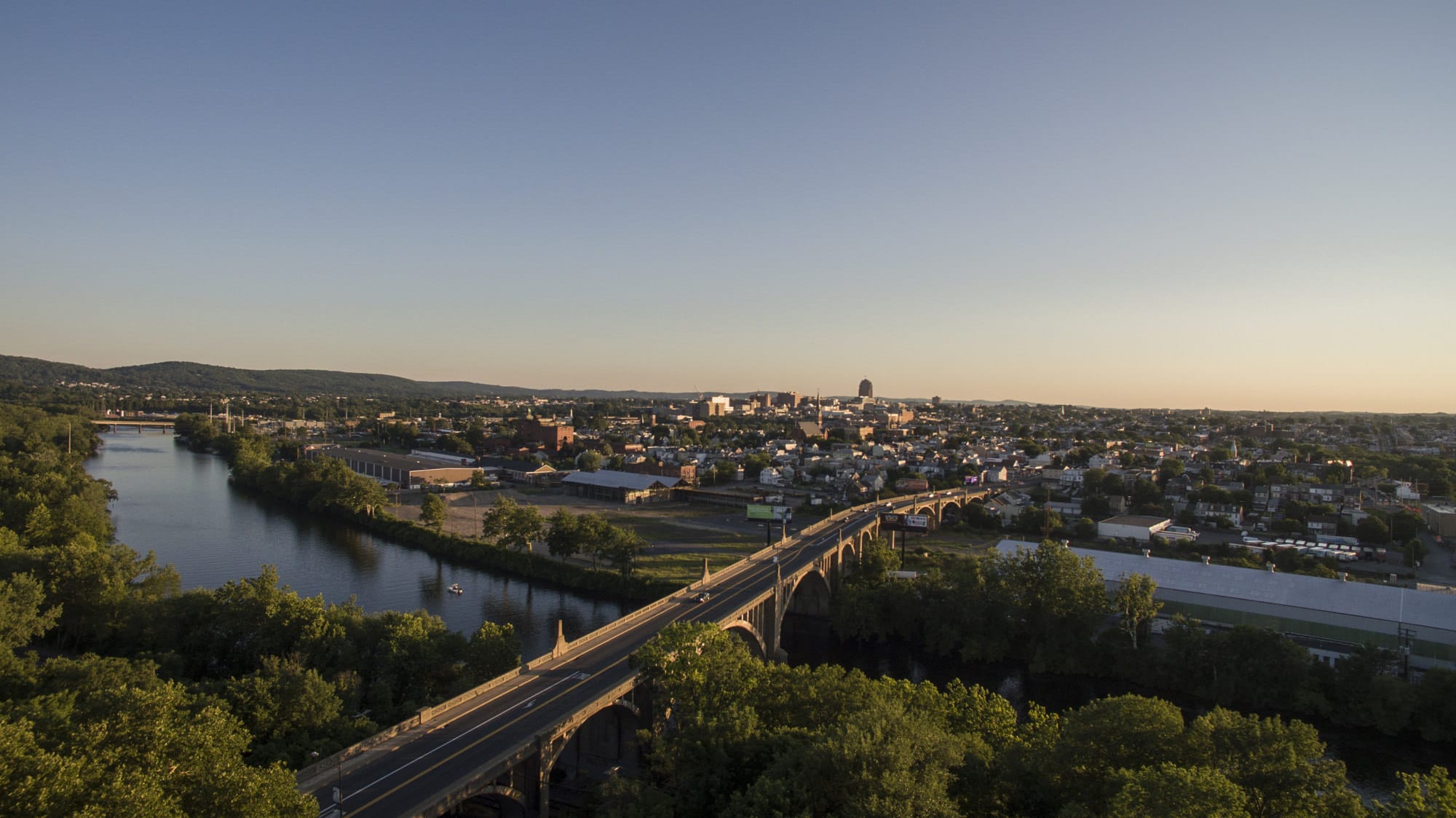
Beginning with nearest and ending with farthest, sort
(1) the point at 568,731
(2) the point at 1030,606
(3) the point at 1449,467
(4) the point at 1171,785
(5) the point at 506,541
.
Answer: (4) the point at 1171,785
(1) the point at 568,731
(2) the point at 1030,606
(5) the point at 506,541
(3) the point at 1449,467

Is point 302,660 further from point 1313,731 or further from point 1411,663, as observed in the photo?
point 1411,663

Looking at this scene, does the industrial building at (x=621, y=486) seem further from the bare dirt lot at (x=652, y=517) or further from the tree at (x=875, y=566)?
the tree at (x=875, y=566)

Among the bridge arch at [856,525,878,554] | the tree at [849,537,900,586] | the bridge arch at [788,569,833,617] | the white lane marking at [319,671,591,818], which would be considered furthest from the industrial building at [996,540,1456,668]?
the white lane marking at [319,671,591,818]

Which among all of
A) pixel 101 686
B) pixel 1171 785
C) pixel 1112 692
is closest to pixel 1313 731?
pixel 1171 785

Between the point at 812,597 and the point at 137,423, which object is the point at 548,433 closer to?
the point at 812,597

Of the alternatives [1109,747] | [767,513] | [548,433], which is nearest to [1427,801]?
[1109,747]

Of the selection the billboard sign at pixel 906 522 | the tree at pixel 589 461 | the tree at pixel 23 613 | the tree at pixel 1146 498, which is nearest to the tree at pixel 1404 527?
the tree at pixel 1146 498
